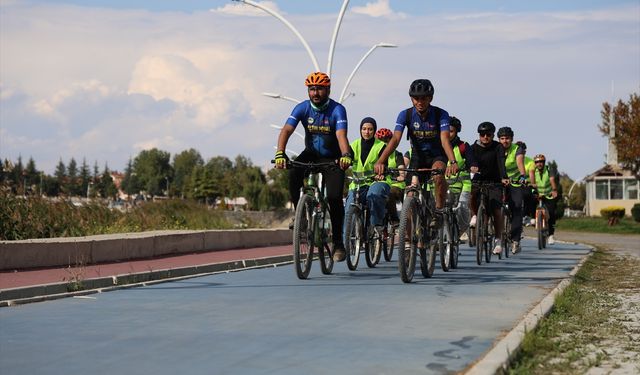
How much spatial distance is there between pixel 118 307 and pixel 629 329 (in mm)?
3967

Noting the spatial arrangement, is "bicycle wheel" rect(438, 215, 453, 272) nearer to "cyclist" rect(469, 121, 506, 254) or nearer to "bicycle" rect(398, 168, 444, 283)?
"bicycle" rect(398, 168, 444, 283)

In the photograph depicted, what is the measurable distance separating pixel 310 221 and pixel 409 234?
107cm

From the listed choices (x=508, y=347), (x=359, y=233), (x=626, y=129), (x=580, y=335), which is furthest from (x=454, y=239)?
(x=626, y=129)

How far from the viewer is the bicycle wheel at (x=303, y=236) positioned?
11.6 meters

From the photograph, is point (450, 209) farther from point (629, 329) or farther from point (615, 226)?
point (615, 226)

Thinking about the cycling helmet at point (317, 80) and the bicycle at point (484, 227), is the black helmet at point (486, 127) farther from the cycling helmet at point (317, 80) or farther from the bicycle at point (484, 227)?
the cycling helmet at point (317, 80)

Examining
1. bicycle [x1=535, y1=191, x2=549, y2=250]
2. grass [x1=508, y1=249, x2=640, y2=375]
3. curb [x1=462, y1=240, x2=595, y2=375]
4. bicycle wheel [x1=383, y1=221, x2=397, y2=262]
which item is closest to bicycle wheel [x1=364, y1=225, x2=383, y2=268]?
bicycle wheel [x1=383, y1=221, x2=397, y2=262]

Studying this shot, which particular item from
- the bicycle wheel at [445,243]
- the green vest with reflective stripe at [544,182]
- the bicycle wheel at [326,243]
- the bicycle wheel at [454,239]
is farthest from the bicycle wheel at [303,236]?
the green vest with reflective stripe at [544,182]

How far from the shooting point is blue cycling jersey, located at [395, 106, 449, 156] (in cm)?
1272

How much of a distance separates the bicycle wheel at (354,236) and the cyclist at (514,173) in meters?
4.78

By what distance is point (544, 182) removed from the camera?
2319 cm

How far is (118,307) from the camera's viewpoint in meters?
8.95

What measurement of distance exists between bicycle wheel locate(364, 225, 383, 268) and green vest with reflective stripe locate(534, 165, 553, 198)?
8.94 meters

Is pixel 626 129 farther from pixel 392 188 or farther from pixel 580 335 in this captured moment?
pixel 580 335
